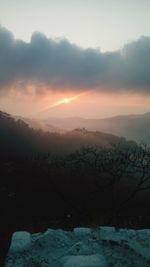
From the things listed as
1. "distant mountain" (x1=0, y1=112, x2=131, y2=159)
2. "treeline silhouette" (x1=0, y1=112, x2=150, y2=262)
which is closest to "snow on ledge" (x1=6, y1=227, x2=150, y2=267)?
"treeline silhouette" (x1=0, y1=112, x2=150, y2=262)

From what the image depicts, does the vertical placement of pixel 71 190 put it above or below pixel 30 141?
below

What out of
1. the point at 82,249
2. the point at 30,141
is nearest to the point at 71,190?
the point at 30,141

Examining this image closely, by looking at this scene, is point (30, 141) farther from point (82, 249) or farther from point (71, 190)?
point (82, 249)

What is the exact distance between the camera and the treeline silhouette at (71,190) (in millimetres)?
22298

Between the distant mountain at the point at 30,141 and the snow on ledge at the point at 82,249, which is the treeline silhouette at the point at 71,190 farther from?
the snow on ledge at the point at 82,249

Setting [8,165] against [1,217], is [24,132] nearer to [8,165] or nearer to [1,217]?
[8,165]

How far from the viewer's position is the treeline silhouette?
22298mm

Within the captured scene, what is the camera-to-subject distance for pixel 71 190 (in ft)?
116

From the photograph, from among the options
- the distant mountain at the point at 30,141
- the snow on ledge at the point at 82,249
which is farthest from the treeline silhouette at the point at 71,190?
the snow on ledge at the point at 82,249

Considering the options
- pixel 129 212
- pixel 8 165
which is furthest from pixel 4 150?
pixel 129 212

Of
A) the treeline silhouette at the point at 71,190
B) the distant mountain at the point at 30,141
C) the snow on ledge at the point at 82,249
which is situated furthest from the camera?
the distant mountain at the point at 30,141

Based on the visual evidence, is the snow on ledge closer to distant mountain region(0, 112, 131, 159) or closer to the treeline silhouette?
the treeline silhouette

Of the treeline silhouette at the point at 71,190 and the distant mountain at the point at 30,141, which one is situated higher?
the distant mountain at the point at 30,141

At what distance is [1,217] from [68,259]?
2092cm
